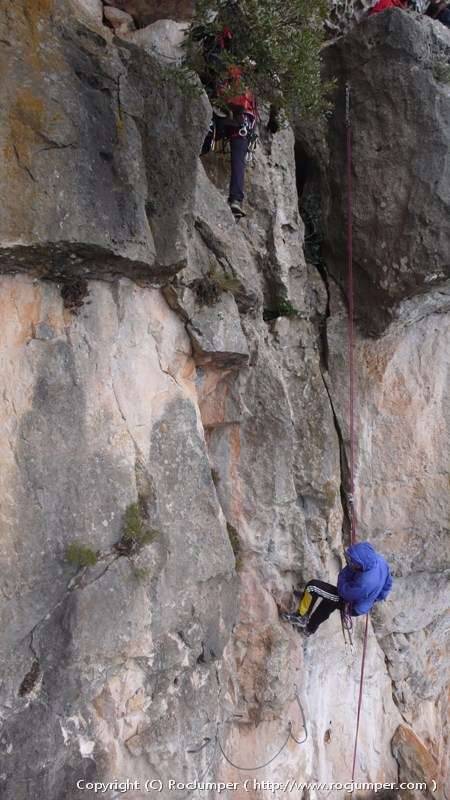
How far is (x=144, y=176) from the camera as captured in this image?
6152mm

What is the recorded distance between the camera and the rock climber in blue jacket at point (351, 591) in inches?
295

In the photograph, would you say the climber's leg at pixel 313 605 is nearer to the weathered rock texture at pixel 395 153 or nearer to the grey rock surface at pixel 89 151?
the weathered rock texture at pixel 395 153

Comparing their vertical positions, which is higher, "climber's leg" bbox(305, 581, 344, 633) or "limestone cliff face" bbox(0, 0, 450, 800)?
"limestone cliff face" bbox(0, 0, 450, 800)

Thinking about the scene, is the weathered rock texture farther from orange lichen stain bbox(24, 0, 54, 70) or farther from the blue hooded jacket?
orange lichen stain bbox(24, 0, 54, 70)

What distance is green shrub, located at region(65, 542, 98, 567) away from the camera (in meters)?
5.58

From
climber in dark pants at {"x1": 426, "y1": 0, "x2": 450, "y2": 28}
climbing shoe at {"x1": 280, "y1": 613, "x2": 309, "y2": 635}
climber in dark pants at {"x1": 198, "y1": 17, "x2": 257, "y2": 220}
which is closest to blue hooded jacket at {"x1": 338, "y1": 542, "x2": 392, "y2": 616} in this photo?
climbing shoe at {"x1": 280, "y1": 613, "x2": 309, "y2": 635}

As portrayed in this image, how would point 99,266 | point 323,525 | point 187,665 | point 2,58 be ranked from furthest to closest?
1. point 323,525
2. point 187,665
3. point 99,266
4. point 2,58

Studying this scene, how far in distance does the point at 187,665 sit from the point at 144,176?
5123 millimetres

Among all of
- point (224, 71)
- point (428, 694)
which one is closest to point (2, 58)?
point (224, 71)

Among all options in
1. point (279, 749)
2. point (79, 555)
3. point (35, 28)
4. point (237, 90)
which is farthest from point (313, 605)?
point (35, 28)

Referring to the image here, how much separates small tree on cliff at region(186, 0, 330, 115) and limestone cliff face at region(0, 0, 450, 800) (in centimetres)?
67

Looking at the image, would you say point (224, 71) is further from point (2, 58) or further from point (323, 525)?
point (323, 525)

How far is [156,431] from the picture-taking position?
650 cm

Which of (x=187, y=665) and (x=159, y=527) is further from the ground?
(x=159, y=527)
